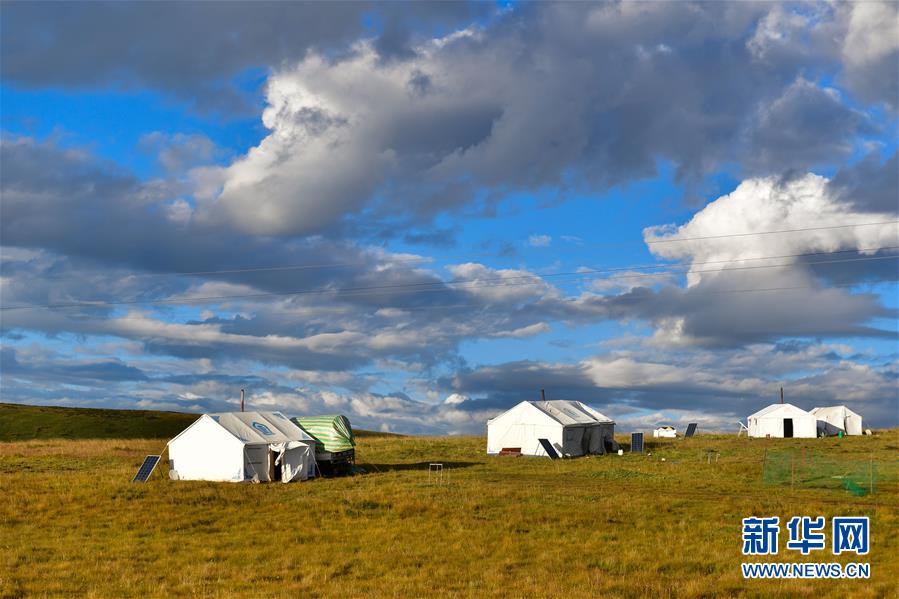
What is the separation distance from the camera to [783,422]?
102 m

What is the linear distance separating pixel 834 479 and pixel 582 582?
93.7ft

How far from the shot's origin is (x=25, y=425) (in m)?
118

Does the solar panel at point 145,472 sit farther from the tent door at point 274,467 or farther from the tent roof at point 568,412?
the tent roof at point 568,412

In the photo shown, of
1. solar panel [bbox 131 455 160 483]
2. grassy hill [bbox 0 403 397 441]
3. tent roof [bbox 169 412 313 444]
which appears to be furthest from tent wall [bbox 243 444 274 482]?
grassy hill [bbox 0 403 397 441]

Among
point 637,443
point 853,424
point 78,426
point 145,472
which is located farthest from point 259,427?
point 853,424

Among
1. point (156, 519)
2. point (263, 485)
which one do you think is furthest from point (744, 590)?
point (263, 485)

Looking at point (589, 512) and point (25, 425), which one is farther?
point (25, 425)

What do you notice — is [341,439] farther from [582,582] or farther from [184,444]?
[582,582]

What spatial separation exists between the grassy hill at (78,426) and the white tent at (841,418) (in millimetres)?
85037

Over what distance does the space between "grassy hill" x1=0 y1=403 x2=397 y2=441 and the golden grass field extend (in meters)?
63.2

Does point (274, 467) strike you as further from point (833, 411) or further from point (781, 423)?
point (833, 411)

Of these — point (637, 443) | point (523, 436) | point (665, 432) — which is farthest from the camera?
point (665, 432)

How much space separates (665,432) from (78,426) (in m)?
78.7

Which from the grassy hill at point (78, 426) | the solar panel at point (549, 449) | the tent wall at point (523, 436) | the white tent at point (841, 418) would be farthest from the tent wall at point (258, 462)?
the white tent at point (841, 418)
